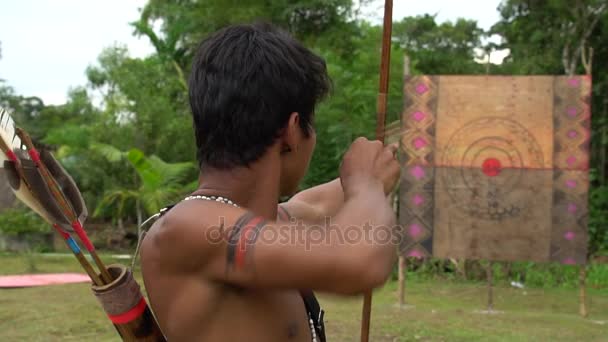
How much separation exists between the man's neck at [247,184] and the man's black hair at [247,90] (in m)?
0.02

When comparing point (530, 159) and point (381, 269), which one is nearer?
point (381, 269)

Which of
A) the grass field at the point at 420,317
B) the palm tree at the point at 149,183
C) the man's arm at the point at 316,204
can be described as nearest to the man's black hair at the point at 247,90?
the man's arm at the point at 316,204

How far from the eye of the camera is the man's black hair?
1.27 meters

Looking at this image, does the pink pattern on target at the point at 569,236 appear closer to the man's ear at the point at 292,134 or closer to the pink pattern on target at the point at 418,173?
the pink pattern on target at the point at 418,173

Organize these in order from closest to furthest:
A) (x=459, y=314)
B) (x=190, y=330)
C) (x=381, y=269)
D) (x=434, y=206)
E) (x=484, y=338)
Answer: (x=381, y=269)
(x=190, y=330)
(x=484, y=338)
(x=459, y=314)
(x=434, y=206)

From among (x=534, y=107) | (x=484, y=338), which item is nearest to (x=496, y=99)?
(x=534, y=107)

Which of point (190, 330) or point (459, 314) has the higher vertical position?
point (190, 330)

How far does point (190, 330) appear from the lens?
1.31 meters

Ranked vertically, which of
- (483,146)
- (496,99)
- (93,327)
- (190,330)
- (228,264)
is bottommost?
(93,327)

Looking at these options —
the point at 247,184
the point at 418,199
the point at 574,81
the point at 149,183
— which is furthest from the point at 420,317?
the point at 149,183

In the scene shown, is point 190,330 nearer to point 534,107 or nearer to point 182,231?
point 182,231

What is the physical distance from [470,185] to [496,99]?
0.92 meters

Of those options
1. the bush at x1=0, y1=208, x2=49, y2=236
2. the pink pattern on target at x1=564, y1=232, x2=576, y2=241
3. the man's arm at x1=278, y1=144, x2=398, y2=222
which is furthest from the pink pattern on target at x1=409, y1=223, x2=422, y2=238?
the bush at x1=0, y1=208, x2=49, y2=236

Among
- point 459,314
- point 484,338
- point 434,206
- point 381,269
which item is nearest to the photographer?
point 381,269
